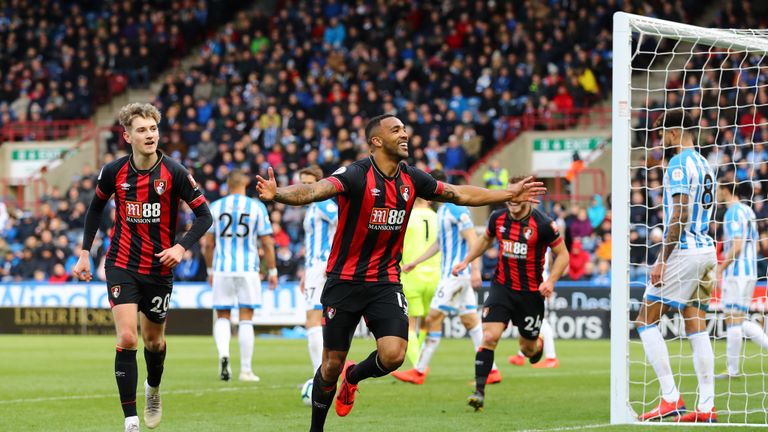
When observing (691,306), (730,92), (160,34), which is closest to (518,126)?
(730,92)

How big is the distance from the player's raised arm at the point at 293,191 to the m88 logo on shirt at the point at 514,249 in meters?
3.86

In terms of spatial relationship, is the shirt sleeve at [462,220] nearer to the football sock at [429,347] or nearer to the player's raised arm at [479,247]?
the football sock at [429,347]

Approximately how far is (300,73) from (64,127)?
7.16 m

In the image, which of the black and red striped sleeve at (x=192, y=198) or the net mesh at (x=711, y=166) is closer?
the black and red striped sleeve at (x=192, y=198)

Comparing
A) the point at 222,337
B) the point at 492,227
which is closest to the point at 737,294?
the point at 492,227

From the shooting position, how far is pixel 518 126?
28.6 metres

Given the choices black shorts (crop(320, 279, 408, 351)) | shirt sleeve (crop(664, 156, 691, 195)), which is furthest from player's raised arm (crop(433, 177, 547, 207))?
shirt sleeve (crop(664, 156, 691, 195))

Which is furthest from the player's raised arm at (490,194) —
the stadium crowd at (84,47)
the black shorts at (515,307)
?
the stadium crowd at (84,47)

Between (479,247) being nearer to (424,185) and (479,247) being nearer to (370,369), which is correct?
(424,185)

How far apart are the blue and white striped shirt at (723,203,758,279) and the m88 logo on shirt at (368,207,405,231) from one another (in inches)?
237

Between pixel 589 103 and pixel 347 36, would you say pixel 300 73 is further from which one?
pixel 589 103

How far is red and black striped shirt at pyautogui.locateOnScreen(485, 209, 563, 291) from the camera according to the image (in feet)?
37.1

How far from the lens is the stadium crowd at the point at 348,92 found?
27.4m

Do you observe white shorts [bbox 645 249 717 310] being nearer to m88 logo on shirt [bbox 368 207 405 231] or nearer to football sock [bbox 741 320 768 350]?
m88 logo on shirt [bbox 368 207 405 231]
